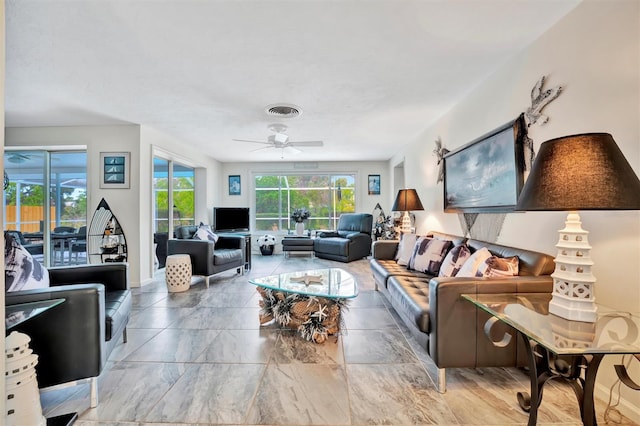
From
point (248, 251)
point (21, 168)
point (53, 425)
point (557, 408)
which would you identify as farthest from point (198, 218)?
point (557, 408)

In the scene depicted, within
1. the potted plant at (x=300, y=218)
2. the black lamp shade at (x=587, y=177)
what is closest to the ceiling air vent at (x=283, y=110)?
the black lamp shade at (x=587, y=177)

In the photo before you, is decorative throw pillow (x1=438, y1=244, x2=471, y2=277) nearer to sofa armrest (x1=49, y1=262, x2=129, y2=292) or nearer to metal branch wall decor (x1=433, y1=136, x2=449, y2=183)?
metal branch wall decor (x1=433, y1=136, x2=449, y2=183)

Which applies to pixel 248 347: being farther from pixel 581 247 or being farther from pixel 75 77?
pixel 75 77

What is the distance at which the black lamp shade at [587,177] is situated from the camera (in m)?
1.07

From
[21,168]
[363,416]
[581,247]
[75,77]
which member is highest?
[75,77]

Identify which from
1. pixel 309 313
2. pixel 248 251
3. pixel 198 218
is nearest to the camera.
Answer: pixel 309 313

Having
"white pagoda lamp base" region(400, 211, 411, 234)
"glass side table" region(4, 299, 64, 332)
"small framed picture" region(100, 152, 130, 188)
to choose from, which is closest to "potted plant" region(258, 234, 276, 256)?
"small framed picture" region(100, 152, 130, 188)

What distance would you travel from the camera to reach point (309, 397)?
5.25 ft

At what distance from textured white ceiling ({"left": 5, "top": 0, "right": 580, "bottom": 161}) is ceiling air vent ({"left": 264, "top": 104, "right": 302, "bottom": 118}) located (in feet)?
0.30

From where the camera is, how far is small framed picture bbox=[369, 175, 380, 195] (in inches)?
271

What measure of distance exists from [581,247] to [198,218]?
6122 mm

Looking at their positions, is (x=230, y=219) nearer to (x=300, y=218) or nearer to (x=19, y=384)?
(x=300, y=218)

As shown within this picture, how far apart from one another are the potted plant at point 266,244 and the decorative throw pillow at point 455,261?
4.85 meters

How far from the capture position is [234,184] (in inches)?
277
